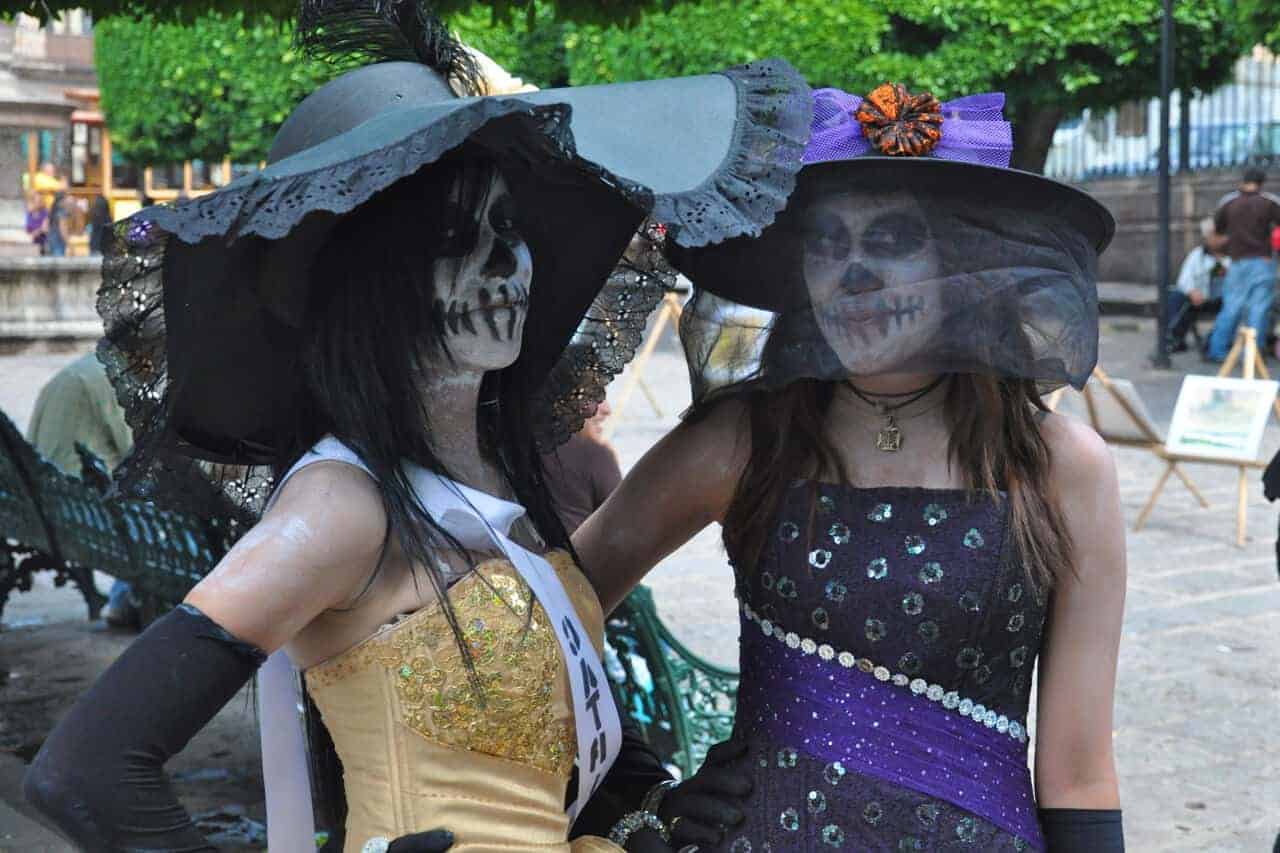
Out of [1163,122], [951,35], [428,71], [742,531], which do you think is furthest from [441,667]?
[951,35]

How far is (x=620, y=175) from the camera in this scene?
70.4 inches

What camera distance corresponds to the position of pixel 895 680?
6.84 ft

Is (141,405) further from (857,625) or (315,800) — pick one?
(857,625)

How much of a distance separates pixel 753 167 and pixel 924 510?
1.73 feet

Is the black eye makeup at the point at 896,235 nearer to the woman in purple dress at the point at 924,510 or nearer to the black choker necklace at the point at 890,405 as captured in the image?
the woman in purple dress at the point at 924,510

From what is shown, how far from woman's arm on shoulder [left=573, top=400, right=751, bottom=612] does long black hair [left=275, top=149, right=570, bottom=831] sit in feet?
1.51

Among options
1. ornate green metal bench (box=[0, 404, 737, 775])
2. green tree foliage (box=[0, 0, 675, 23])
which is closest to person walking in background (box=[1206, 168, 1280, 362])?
green tree foliage (box=[0, 0, 675, 23])

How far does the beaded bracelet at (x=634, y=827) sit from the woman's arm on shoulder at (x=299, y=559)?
585 millimetres

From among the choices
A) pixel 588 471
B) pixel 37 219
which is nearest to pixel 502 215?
pixel 588 471

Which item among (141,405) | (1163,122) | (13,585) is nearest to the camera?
(141,405)

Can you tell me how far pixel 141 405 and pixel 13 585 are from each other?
516cm

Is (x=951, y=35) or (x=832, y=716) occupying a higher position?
(x=951, y=35)

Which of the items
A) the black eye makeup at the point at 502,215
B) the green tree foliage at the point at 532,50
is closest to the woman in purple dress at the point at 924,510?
the black eye makeup at the point at 502,215

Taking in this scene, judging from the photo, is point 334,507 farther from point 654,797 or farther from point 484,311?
point 654,797
